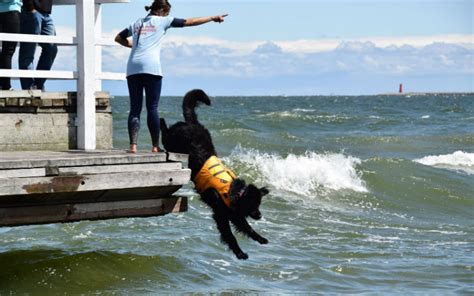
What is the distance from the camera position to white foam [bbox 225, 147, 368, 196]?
18.8 meters

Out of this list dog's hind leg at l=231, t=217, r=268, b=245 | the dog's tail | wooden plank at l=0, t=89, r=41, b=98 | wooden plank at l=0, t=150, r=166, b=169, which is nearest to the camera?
wooden plank at l=0, t=150, r=166, b=169

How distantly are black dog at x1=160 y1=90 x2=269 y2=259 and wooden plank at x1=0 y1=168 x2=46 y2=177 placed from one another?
4.38 feet

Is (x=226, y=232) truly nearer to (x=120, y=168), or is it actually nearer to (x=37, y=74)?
(x=120, y=168)

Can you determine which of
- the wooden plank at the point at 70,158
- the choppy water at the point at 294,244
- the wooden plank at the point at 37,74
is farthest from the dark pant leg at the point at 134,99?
the choppy water at the point at 294,244

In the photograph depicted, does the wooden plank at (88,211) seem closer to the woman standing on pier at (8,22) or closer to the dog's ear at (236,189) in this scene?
the dog's ear at (236,189)

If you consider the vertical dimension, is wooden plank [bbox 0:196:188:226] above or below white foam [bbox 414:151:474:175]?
above

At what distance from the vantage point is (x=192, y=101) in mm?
8438

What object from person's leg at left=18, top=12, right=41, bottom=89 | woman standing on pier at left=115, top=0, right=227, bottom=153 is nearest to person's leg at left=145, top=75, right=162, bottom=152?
woman standing on pier at left=115, top=0, right=227, bottom=153

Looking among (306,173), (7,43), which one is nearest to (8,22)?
(7,43)

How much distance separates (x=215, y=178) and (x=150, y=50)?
1.28 m

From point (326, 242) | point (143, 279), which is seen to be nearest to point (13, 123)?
point (143, 279)

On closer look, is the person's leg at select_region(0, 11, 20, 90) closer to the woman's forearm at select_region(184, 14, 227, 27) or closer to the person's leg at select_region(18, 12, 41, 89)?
the person's leg at select_region(18, 12, 41, 89)

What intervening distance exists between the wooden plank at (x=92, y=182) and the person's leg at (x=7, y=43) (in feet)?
6.79

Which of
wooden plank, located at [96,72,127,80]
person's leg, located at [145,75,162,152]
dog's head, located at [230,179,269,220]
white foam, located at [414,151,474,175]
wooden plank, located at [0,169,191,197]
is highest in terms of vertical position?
wooden plank, located at [96,72,127,80]
